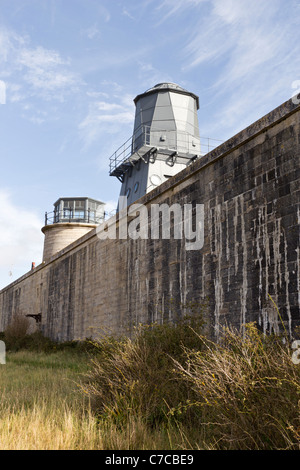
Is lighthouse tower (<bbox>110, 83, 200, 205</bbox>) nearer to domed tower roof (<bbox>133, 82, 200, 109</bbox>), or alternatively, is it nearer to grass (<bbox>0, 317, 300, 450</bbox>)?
domed tower roof (<bbox>133, 82, 200, 109</bbox>)

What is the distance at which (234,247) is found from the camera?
7891 millimetres

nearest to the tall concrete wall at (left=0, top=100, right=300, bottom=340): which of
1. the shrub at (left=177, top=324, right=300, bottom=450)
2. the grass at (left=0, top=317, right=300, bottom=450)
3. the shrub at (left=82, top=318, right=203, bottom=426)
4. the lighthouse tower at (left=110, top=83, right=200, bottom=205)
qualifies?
the shrub at (left=82, top=318, right=203, bottom=426)

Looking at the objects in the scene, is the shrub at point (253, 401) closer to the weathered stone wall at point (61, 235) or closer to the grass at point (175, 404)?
the grass at point (175, 404)

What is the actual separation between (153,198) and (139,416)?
6932 mm

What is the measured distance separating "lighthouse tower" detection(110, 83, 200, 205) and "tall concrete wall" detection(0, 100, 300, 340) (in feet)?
34.9

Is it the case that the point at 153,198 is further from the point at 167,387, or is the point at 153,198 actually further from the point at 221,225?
the point at 167,387

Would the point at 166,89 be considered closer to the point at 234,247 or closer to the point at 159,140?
the point at 159,140

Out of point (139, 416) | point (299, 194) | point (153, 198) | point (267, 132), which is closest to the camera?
point (139, 416)

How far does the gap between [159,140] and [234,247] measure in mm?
16761

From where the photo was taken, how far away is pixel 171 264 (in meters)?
10.0

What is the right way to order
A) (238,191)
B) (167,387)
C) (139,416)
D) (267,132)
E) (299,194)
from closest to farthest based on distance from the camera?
(139,416)
(167,387)
(299,194)
(267,132)
(238,191)

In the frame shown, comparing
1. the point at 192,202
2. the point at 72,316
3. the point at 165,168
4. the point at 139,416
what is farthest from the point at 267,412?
the point at 165,168

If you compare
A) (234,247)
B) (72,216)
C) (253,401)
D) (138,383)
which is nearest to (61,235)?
(72,216)
